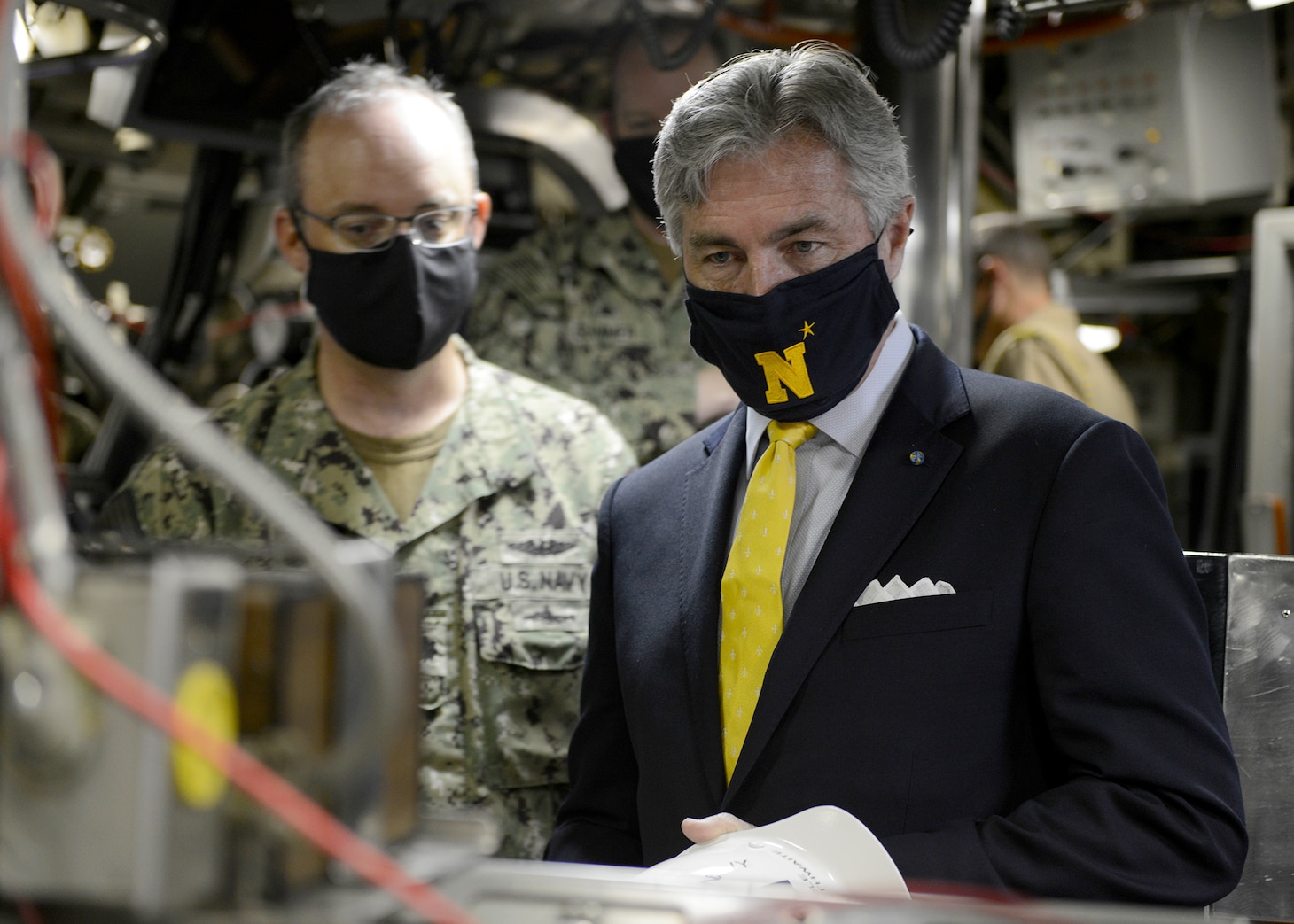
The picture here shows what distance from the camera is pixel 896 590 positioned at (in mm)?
1387

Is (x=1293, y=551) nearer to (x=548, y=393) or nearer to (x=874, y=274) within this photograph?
(x=548, y=393)

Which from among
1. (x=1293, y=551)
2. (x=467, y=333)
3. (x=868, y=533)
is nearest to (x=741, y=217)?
(x=868, y=533)

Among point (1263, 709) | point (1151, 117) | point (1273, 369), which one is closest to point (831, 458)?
point (1263, 709)

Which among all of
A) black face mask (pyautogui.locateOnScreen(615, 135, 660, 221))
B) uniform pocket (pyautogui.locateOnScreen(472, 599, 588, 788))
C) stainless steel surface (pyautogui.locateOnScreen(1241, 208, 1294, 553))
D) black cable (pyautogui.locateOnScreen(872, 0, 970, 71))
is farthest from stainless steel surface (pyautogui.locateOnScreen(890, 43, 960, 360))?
stainless steel surface (pyautogui.locateOnScreen(1241, 208, 1294, 553))

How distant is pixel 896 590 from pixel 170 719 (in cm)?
96

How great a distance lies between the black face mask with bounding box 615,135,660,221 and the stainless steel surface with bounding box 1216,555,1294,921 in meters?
1.85

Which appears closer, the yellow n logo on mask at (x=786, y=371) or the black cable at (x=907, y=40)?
the yellow n logo on mask at (x=786, y=371)

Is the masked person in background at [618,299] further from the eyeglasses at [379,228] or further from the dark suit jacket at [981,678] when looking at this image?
the dark suit jacket at [981,678]

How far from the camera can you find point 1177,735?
1230mm

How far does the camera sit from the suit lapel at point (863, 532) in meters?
1.39

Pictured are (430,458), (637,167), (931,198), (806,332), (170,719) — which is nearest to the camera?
(170,719)

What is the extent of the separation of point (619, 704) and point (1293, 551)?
9.79 ft

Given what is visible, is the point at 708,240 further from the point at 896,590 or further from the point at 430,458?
the point at 430,458

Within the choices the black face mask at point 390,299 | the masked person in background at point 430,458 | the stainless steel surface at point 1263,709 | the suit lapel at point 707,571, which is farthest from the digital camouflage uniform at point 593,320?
the stainless steel surface at point 1263,709
